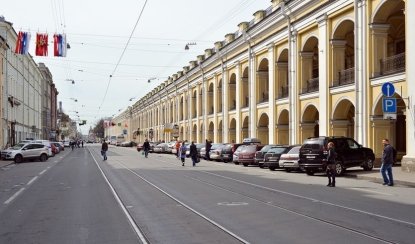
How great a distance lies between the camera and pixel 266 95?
45188mm

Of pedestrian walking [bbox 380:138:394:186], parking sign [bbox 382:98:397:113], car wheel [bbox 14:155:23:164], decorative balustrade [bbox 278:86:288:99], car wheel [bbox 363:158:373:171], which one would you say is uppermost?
decorative balustrade [bbox 278:86:288:99]

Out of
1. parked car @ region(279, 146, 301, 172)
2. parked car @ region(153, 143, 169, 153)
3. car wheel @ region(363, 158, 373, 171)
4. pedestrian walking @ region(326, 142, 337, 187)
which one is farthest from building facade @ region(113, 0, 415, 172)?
parked car @ region(153, 143, 169, 153)

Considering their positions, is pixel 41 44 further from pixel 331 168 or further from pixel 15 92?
pixel 15 92

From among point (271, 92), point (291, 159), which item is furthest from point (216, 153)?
point (291, 159)

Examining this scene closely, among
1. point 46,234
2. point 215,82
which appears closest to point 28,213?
point 46,234

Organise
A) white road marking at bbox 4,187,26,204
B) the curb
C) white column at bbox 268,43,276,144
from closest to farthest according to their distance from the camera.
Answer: white road marking at bbox 4,187,26,204 → the curb → white column at bbox 268,43,276,144

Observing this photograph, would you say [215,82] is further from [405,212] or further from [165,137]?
[405,212]

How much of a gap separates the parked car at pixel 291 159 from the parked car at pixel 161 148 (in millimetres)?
38834

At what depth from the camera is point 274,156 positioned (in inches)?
1188

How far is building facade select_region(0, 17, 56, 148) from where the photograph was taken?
56469mm

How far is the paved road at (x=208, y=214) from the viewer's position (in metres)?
9.30

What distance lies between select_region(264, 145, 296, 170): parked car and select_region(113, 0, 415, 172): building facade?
148 inches

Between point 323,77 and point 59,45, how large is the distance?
16000 millimetres

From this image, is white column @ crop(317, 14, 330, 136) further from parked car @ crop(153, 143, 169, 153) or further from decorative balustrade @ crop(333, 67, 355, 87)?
parked car @ crop(153, 143, 169, 153)
